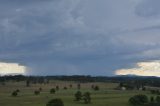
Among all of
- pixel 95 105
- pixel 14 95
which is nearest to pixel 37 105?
pixel 95 105

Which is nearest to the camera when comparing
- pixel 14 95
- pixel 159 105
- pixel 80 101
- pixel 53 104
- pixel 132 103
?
pixel 53 104

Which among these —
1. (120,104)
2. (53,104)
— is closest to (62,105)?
(53,104)

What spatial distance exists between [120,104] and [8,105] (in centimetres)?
3588

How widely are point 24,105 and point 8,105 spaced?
4.88 metres

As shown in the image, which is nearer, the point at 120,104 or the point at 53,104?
the point at 53,104

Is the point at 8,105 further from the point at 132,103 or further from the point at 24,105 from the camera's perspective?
the point at 132,103

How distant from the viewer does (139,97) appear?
160 m

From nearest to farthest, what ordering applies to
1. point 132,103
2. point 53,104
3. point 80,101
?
point 53,104 < point 132,103 < point 80,101

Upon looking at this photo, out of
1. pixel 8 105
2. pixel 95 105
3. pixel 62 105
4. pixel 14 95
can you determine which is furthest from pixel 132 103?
pixel 14 95

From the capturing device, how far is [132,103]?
154m

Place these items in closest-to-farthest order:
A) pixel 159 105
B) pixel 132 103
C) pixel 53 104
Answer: pixel 53 104 → pixel 159 105 → pixel 132 103

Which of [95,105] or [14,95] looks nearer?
[95,105]

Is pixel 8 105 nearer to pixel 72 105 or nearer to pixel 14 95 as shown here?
pixel 72 105

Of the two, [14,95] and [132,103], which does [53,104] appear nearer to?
[132,103]
